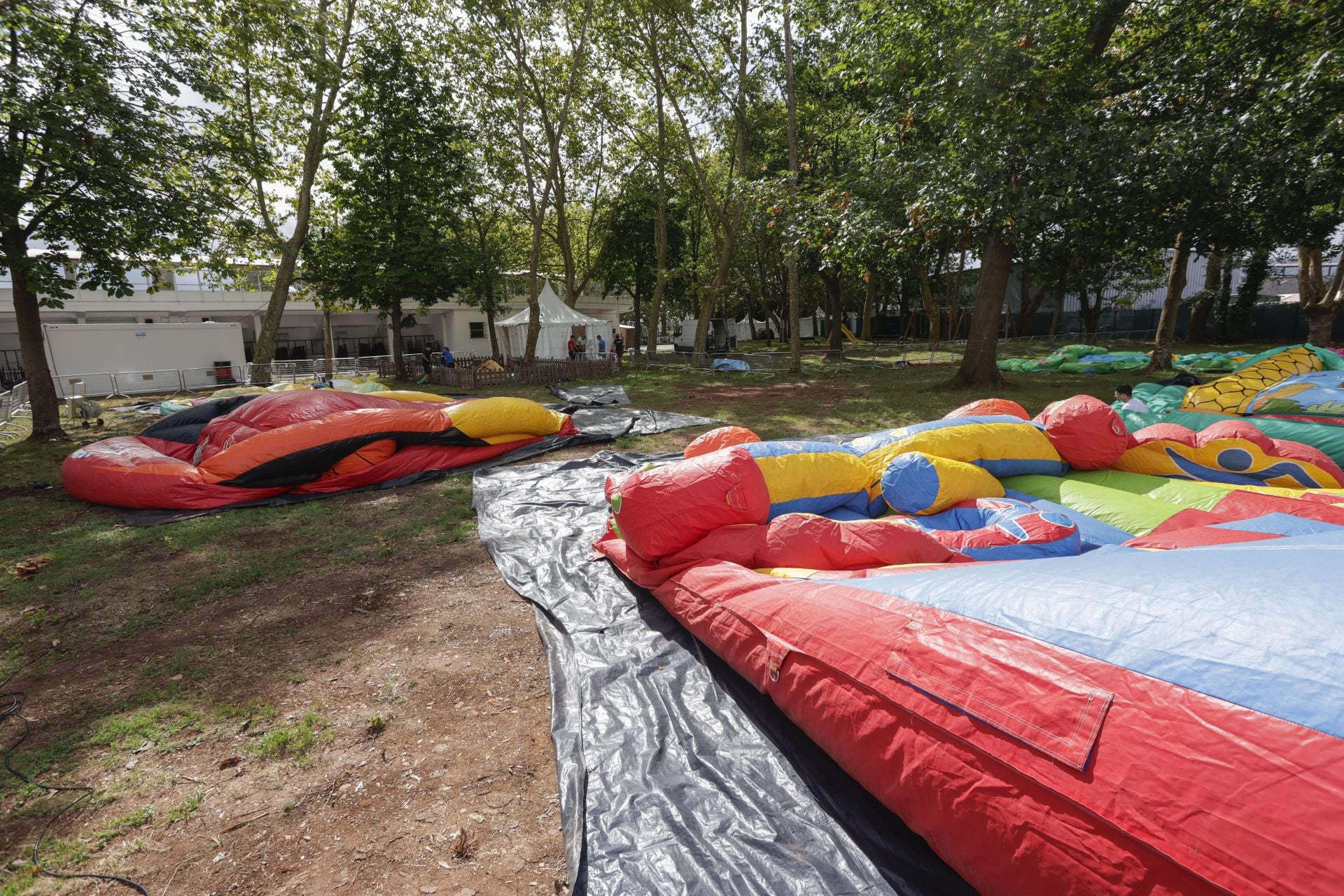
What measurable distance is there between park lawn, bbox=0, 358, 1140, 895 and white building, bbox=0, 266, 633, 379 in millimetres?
19599

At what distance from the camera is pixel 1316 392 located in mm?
5633

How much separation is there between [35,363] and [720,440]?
1236 cm

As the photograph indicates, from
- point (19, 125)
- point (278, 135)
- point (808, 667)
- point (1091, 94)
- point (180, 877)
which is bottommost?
point (180, 877)

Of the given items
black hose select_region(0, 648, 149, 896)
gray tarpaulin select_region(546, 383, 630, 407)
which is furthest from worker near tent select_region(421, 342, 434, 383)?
black hose select_region(0, 648, 149, 896)

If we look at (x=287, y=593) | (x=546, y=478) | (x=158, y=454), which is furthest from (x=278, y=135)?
(x=287, y=593)

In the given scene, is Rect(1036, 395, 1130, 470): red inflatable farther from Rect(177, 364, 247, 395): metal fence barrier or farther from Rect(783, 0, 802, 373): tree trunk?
Rect(177, 364, 247, 395): metal fence barrier

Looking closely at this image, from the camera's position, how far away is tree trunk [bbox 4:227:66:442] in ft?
31.4

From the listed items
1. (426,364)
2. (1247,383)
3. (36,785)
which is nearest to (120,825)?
(36,785)

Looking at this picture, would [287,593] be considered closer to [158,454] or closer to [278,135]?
[158,454]

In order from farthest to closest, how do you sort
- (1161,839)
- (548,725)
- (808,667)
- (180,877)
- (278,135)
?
(278,135)
(548,725)
(808,667)
(180,877)
(1161,839)

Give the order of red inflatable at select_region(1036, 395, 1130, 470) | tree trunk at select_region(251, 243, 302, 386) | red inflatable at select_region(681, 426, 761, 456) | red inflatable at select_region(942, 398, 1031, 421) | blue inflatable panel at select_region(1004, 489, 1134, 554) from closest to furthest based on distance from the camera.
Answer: blue inflatable panel at select_region(1004, 489, 1134, 554) < red inflatable at select_region(1036, 395, 1130, 470) < red inflatable at select_region(681, 426, 761, 456) < red inflatable at select_region(942, 398, 1031, 421) < tree trunk at select_region(251, 243, 302, 386)

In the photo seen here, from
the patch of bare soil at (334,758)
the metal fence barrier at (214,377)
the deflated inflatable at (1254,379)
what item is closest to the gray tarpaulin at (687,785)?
the patch of bare soil at (334,758)

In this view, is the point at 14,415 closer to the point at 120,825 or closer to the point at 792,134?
the point at 120,825

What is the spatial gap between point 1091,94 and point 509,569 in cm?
1338
